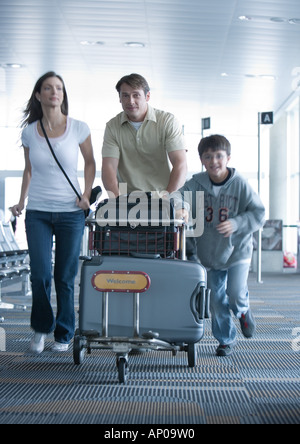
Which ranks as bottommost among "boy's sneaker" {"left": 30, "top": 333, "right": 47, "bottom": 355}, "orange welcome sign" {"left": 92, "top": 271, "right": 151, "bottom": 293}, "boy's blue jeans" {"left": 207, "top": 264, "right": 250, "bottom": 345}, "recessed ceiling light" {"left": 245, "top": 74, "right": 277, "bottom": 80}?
"boy's sneaker" {"left": 30, "top": 333, "right": 47, "bottom": 355}

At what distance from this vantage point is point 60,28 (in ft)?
34.2

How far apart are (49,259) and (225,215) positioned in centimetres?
111

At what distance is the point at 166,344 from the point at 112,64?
1016 centimetres

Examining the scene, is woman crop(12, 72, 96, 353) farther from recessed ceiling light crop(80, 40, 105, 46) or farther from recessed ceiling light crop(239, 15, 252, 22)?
recessed ceiling light crop(80, 40, 105, 46)

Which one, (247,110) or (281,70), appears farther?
(247,110)

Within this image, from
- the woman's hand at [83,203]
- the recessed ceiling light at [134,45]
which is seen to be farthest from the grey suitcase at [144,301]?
the recessed ceiling light at [134,45]

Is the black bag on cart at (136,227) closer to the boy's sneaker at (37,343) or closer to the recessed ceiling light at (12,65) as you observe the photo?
the boy's sneaker at (37,343)

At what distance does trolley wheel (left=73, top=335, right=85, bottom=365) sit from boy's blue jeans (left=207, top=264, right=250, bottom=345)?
905 millimetres

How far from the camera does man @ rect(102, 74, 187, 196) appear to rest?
3.75 meters

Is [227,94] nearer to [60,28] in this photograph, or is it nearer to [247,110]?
[247,110]

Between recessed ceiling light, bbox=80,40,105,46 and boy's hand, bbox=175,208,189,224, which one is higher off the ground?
recessed ceiling light, bbox=80,40,105,46

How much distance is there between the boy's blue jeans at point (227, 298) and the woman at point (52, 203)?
0.89m

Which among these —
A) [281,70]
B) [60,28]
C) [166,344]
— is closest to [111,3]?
[60,28]

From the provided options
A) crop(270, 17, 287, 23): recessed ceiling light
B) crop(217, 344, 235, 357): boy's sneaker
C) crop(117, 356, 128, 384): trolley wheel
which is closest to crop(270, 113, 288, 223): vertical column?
crop(270, 17, 287, 23): recessed ceiling light
